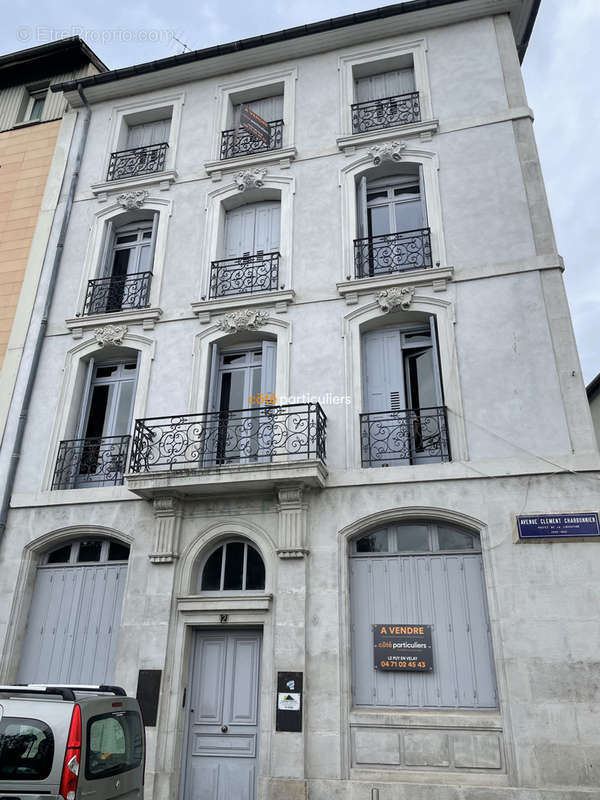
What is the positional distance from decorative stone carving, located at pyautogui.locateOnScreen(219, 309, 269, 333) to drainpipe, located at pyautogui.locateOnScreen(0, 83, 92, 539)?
3791mm

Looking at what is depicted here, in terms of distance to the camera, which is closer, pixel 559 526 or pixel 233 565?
pixel 559 526

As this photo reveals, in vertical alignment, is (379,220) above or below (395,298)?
above

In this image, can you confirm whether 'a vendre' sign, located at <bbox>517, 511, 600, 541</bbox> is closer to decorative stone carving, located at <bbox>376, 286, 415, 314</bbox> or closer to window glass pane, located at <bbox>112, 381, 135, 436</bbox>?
decorative stone carving, located at <bbox>376, 286, 415, 314</bbox>

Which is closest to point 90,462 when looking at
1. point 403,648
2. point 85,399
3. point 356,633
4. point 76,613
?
point 85,399

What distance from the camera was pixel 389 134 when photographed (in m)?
12.1

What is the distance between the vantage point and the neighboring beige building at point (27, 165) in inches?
498

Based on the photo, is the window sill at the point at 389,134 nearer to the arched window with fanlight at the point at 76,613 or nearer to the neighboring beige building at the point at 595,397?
the arched window with fanlight at the point at 76,613

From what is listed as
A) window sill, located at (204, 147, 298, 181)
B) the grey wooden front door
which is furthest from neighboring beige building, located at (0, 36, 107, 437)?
the grey wooden front door

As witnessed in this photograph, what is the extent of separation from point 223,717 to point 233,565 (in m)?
2.15

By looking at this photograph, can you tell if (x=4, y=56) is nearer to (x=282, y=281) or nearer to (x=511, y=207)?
(x=282, y=281)

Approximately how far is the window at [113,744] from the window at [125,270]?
7.84 meters

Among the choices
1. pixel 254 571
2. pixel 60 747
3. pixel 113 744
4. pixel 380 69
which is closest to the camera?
pixel 60 747

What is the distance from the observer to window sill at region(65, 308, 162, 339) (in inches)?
461

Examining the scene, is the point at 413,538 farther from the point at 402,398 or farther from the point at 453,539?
the point at 402,398
